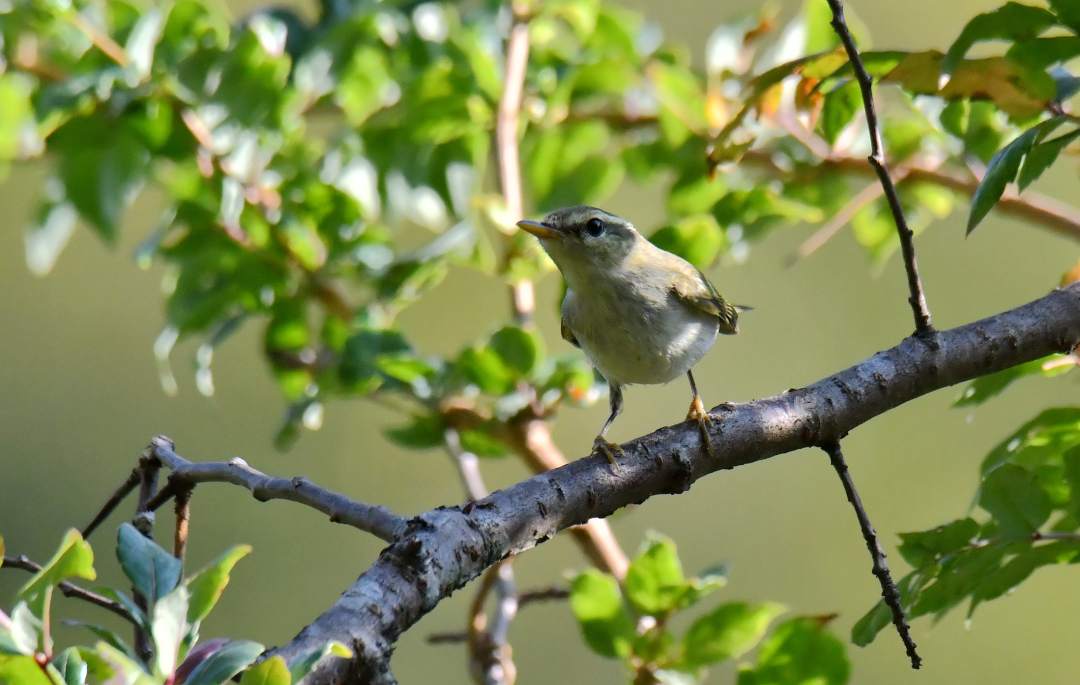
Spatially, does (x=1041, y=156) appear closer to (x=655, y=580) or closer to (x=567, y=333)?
(x=655, y=580)

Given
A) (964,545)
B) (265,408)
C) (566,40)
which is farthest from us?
(265,408)

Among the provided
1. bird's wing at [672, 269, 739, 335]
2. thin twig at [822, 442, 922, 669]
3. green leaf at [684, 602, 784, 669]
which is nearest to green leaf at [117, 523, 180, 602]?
thin twig at [822, 442, 922, 669]

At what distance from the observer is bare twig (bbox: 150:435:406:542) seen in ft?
4.39

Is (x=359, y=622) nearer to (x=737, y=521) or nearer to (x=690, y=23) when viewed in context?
(x=737, y=521)

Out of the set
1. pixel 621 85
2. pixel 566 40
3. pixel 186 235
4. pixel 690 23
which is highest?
pixel 690 23

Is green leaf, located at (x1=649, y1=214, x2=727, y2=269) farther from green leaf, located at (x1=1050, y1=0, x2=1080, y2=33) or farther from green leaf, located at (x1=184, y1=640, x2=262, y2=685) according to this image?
green leaf, located at (x1=184, y1=640, x2=262, y2=685)

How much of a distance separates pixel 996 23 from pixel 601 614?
1116 mm

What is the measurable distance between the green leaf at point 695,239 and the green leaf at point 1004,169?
2.64 feet

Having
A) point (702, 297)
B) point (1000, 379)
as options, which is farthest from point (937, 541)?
point (702, 297)

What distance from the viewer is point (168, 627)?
115 centimetres

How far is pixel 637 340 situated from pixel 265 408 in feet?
15.4

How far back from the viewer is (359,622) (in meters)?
1.15

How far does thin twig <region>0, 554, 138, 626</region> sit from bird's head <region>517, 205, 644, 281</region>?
5.32 ft

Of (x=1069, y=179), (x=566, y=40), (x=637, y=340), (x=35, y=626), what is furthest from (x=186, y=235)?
(x=1069, y=179)
